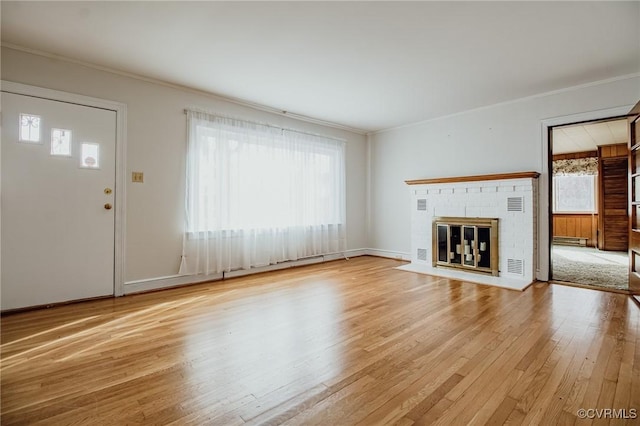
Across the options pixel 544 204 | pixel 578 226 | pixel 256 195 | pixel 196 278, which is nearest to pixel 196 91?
pixel 256 195

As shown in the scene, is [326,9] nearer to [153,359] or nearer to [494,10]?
[494,10]

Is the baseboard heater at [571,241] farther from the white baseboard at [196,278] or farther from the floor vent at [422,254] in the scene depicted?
the white baseboard at [196,278]

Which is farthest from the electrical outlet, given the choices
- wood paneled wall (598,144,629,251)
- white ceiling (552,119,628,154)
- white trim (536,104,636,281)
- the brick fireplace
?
wood paneled wall (598,144,629,251)

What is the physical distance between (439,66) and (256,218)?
3035 mm

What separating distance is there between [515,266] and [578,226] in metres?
5.38

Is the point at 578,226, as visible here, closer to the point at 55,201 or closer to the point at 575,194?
the point at 575,194

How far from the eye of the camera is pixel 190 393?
62.6 inches

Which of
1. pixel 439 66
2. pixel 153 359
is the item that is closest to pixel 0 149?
pixel 153 359

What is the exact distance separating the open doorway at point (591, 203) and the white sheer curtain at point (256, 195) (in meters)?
3.57

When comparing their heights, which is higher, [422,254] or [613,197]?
[613,197]

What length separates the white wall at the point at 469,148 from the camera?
3854 millimetres

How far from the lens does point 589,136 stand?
616 cm

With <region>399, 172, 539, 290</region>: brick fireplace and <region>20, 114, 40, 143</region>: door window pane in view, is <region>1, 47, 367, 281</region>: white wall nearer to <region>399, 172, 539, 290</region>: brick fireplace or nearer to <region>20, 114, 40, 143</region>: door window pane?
<region>20, 114, 40, 143</region>: door window pane

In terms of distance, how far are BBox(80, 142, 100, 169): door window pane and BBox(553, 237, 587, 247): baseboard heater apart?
10.0 metres
